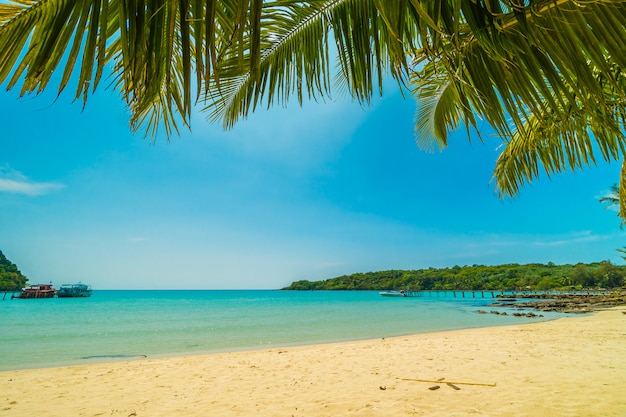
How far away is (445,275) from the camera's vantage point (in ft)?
243

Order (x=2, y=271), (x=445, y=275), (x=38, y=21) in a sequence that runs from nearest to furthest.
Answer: (x=38, y=21), (x=2, y=271), (x=445, y=275)

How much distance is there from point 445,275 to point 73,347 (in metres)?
73.3

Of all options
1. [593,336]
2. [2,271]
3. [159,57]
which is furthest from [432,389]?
[2,271]

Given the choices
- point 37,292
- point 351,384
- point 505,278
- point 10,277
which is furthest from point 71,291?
point 505,278

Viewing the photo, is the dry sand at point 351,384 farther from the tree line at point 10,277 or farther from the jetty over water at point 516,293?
the tree line at point 10,277

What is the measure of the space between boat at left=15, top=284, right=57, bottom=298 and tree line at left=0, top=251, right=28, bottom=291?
7422 mm

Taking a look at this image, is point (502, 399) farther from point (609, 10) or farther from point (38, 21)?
point (38, 21)

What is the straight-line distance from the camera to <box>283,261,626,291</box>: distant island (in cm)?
5038

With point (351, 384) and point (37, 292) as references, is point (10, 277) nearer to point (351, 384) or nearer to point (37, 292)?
point (37, 292)

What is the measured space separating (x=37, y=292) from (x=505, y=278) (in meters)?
80.2

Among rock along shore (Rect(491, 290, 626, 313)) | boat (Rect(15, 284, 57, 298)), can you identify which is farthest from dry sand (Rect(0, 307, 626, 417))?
boat (Rect(15, 284, 57, 298))

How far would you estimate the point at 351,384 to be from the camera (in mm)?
4875

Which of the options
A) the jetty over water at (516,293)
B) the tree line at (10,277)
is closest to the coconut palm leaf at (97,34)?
the jetty over water at (516,293)

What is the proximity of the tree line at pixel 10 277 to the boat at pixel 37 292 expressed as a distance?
24.3 ft
